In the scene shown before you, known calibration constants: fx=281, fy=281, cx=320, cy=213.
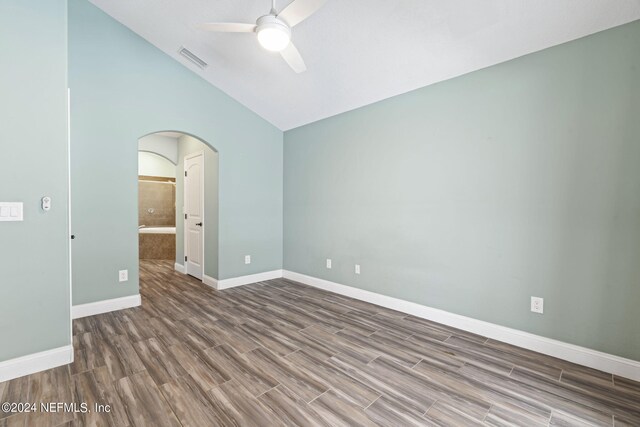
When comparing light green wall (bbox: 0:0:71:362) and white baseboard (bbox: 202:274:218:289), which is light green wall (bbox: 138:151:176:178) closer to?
white baseboard (bbox: 202:274:218:289)

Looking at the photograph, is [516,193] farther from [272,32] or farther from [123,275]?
[123,275]

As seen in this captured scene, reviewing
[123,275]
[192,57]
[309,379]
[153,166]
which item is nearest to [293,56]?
[192,57]

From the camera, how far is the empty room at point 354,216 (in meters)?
1.92

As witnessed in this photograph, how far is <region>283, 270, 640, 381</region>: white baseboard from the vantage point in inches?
82.1

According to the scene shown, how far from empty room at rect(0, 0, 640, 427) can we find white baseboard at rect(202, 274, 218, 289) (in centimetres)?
9

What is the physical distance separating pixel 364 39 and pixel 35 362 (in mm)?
3809

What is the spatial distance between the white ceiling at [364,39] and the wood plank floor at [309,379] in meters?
2.63

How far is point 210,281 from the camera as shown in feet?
14.2

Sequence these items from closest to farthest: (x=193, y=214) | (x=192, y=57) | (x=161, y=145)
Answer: (x=192, y=57)
(x=193, y=214)
(x=161, y=145)

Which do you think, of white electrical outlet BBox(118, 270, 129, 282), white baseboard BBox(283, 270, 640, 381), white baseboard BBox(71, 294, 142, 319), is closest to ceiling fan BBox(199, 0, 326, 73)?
white electrical outlet BBox(118, 270, 129, 282)

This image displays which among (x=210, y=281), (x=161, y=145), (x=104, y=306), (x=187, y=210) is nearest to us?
(x=104, y=306)

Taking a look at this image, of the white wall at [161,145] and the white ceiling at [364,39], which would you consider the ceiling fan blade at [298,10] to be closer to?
the white ceiling at [364,39]

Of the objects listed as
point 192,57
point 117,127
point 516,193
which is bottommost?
point 516,193

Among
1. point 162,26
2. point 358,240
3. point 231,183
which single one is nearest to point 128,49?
point 162,26
